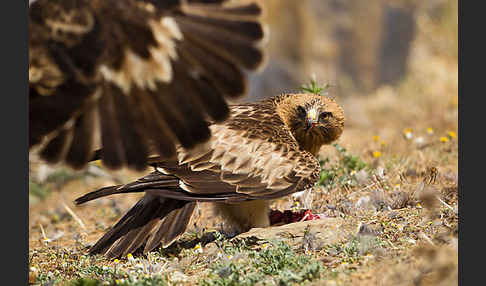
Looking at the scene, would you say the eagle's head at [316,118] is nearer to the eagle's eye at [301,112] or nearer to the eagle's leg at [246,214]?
the eagle's eye at [301,112]

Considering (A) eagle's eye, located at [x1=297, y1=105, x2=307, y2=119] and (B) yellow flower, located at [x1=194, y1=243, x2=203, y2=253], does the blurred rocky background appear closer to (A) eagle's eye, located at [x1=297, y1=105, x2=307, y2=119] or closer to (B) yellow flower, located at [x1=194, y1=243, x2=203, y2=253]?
(A) eagle's eye, located at [x1=297, y1=105, x2=307, y2=119]

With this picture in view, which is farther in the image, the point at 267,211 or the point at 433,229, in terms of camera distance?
the point at 267,211

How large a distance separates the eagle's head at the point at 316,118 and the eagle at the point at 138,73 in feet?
7.04

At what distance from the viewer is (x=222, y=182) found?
4.81 metres

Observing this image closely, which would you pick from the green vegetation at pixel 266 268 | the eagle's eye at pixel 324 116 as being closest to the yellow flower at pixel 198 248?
the green vegetation at pixel 266 268

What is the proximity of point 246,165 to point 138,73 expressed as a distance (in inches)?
Result: 69.3

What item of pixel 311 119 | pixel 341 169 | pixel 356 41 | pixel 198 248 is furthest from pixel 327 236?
pixel 356 41

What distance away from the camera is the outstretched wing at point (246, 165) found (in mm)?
4773

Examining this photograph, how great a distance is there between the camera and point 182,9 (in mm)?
3432

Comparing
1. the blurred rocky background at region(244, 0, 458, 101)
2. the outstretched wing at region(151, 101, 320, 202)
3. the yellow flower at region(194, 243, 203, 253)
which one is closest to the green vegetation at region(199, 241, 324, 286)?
the yellow flower at region(194, 243, 203, 253)

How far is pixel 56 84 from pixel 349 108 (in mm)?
9392

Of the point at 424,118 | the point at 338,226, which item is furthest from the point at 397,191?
the point at 424,118

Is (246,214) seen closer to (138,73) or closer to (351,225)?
(351,225)

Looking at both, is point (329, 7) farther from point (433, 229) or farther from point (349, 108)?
point (433, 229)
